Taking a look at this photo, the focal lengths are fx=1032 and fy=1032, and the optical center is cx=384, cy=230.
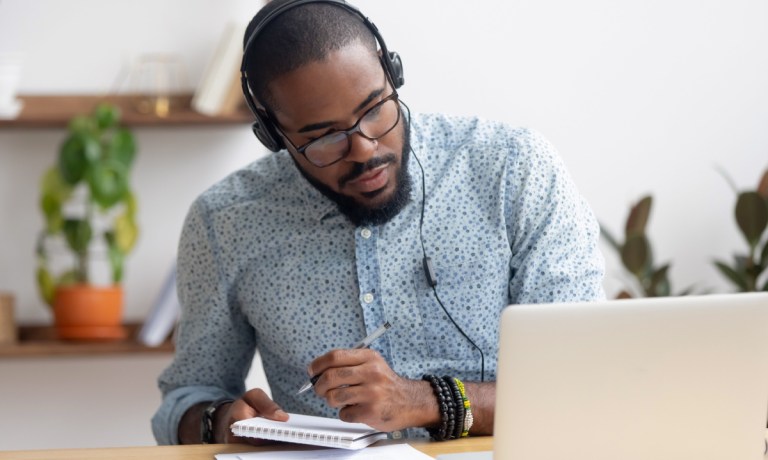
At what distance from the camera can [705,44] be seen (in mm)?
3008

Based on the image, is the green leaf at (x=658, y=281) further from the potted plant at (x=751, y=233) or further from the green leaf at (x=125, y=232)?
the green leaf at (x=125, y=232)

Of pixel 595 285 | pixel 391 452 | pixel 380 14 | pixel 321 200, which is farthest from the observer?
pixel 380 14

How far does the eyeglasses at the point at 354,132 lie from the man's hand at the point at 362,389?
379 millimetres

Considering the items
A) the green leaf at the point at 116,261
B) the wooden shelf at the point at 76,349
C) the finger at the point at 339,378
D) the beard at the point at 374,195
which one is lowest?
the wooden shelf at the point at 76,349

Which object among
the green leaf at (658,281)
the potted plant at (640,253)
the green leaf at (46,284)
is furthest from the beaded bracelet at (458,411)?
the green leaf at (46,284)

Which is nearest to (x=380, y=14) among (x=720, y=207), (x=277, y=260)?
(x=720, y=207)

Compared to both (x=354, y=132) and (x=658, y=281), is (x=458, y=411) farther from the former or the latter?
(x=658, y=281)

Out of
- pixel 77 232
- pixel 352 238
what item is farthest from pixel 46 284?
pixel 352 238

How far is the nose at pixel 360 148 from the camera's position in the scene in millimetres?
1601

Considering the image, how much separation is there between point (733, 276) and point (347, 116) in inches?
62.3

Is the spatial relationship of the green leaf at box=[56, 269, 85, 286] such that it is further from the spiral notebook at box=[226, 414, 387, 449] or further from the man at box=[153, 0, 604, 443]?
the spiral notebook at box=[226, 414, 387, 449]

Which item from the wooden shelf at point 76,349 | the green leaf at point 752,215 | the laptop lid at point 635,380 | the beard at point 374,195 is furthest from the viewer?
the wooden shelf at point 76,349

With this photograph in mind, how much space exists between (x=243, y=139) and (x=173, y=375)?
4.42ft

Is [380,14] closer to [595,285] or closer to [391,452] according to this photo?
[595,285]
